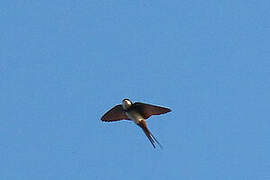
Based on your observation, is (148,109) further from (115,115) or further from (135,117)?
(115,115)

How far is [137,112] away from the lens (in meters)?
24.7

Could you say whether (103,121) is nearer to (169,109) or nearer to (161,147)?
(169,109)

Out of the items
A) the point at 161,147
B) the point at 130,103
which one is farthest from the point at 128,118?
the point at 161,147

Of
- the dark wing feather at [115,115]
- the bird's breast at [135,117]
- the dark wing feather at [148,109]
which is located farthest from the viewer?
the dark wing feather at [115,115]

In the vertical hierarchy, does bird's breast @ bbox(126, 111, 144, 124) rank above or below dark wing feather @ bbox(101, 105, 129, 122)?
below

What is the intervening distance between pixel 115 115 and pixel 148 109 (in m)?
1.18

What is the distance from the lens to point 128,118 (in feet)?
81.7

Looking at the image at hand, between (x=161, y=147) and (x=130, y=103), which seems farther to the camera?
(x=130, y=103)

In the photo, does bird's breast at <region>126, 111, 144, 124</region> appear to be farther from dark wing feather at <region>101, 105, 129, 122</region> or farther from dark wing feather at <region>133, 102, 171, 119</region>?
dark wing feather at <region>101, 105, 129, 122</region>

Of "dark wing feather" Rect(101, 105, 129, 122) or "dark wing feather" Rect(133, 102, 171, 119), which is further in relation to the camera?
"dark wing feather" Rect(101, 105, 129, 122)

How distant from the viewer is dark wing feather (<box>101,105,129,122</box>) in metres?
25.0

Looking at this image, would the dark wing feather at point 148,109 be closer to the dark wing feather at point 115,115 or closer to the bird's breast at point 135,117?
the bird's breast at point 135,117

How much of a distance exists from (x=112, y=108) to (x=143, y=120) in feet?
3.26

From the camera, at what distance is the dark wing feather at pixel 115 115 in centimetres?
2500
